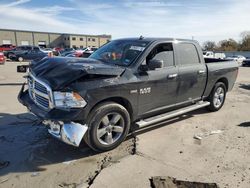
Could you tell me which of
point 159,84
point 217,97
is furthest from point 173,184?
point 217,97

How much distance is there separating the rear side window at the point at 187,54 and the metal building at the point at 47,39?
73.1 m

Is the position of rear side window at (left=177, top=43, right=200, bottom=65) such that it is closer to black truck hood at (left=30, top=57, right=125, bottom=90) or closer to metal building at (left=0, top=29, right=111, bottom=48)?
black truck hood at (left=30, top=57, right=125, bottom=90)

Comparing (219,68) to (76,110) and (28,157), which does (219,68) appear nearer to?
(76,110)

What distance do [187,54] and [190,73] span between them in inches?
18.5

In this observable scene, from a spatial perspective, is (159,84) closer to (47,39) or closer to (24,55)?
(24,55)

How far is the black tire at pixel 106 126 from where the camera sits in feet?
13.2

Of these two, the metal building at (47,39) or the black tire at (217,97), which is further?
the metal building at (47,39)

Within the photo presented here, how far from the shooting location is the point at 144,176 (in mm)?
3604


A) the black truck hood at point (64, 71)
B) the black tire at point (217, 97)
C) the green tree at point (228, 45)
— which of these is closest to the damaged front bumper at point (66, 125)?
the black truck hood at point (64, 71)

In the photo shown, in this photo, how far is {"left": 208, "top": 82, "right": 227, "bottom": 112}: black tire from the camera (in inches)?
265

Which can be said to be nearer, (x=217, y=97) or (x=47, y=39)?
(x=217, y=97)

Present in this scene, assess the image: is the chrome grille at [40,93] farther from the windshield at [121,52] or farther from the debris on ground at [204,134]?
the debris on ground at [204,134]

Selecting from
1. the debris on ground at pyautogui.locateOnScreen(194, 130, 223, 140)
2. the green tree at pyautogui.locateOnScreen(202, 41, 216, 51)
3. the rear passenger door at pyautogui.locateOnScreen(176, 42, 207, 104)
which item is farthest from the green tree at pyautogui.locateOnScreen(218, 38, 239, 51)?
the debris on ground at pyautogui.locateOnScreen(194, 130, 223, 140)

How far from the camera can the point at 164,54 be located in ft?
17.3
